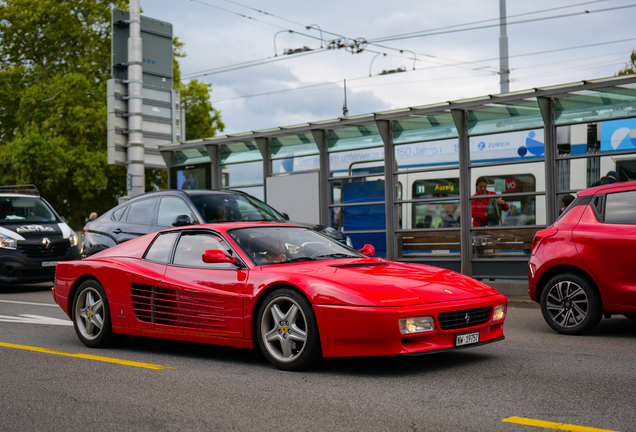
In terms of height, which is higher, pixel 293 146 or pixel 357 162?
pixel 293 146

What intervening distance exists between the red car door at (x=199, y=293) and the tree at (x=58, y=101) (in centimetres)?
3231

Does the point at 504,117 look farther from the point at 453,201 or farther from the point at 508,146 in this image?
the point at 453,201

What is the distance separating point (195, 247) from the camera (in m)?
7.16

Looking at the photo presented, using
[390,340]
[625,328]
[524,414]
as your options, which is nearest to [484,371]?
[390,340]

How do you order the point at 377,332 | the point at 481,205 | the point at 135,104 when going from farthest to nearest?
the point at 135,104, the point at 481,205, the point at 377,332

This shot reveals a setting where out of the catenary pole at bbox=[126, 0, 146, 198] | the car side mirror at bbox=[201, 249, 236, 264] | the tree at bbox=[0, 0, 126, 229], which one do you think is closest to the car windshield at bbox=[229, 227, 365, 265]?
the car side mirror at bbox=[201, 249, 236, 264]

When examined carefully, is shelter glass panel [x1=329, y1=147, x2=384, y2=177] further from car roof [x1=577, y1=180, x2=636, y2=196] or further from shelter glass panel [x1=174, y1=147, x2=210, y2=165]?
car roof [x1=577, y1=180, x2=636, y2=196]

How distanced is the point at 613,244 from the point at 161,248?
4.62 meters

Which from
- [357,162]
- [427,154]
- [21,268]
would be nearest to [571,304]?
[427,154]

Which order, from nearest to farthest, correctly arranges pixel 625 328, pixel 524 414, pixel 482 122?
pixel 524 414 → pixel 625 328 → pixel 482 122

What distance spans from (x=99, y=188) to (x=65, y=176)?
2.17 m

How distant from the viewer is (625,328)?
8.79 metres

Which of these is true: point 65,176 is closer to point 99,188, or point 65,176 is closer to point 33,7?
point 99,188

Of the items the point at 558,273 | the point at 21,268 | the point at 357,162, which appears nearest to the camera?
the point at 558,273
